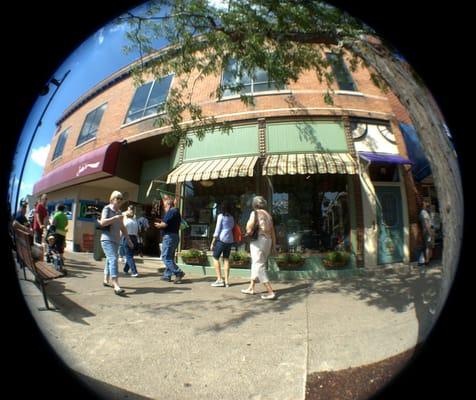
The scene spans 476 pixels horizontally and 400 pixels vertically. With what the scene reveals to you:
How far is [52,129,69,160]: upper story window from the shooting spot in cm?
118

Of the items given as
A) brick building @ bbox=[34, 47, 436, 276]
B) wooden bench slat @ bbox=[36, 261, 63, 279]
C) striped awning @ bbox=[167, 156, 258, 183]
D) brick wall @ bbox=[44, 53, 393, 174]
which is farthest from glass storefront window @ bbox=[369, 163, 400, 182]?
wooden bench slat @ bbox=[36, 261, 63, 279]

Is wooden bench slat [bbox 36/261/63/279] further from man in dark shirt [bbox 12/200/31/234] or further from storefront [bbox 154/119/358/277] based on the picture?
storefront [bbox 154/119/358/277]

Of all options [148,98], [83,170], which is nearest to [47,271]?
[83,170]

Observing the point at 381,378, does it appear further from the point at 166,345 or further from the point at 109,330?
the point at 109,330

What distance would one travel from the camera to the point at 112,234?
1.11 metres

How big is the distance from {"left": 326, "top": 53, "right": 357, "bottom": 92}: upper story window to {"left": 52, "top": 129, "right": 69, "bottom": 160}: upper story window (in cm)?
111

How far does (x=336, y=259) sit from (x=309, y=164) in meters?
0.36

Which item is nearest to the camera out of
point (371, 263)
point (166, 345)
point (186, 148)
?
point (166, 345)

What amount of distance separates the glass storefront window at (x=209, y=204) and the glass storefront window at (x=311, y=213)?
0.11m

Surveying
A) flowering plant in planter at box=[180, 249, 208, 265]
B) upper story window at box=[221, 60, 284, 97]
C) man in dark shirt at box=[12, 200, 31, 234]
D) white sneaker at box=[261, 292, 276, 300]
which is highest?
upper story window at box=[221, 60, 284, 97]

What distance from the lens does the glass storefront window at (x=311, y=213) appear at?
1.08m

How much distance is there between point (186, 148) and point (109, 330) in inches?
28.4

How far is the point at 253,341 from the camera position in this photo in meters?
0.99

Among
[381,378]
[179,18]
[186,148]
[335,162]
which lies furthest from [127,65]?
[381,378]
